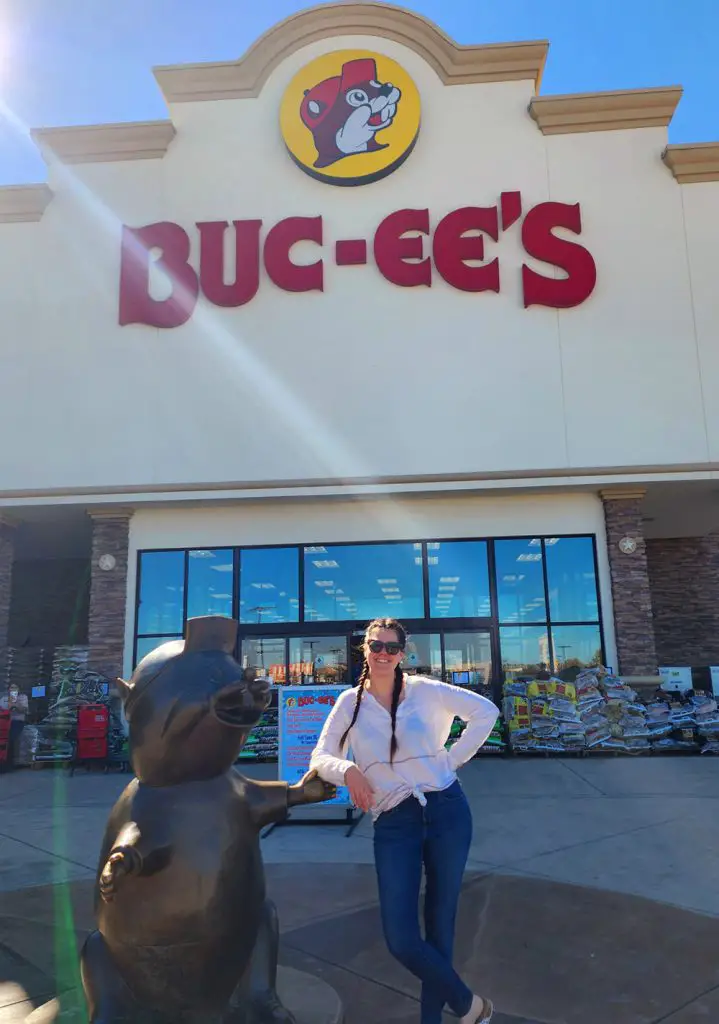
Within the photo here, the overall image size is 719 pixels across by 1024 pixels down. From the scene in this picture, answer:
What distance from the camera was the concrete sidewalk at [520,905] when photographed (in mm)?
3967

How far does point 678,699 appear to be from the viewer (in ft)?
45.8

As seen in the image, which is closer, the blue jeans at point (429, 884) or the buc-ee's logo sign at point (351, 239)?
the blue jeans at point (429, 884)

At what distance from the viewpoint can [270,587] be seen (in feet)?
48.0

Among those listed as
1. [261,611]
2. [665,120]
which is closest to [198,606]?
[261,611]

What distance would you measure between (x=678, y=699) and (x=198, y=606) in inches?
360

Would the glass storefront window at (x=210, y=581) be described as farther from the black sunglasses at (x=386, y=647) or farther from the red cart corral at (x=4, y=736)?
the black sunglasses at (x=386, y=647)

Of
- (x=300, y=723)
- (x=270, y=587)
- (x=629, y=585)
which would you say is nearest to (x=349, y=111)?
(x=270, y=587)

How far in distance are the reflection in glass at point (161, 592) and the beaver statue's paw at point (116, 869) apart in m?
12.3

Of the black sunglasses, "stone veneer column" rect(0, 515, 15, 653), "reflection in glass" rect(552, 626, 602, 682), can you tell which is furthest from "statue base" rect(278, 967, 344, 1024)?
"stone veneer column" rect(0, 515, 15, 653)

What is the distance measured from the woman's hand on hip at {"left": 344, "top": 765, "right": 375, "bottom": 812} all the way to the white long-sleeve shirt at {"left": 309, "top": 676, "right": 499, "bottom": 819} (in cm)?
4

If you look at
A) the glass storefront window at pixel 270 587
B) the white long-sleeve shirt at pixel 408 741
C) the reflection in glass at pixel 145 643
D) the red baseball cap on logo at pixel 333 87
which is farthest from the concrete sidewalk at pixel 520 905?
the red baseball cap on logo at pixel 333 87

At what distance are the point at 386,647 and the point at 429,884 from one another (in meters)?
1.04

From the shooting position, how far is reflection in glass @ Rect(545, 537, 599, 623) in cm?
1424

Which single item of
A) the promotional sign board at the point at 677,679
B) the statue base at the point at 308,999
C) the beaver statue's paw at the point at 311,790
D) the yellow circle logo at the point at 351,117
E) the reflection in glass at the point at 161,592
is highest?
the yellow circle logo at the point at 351,117
